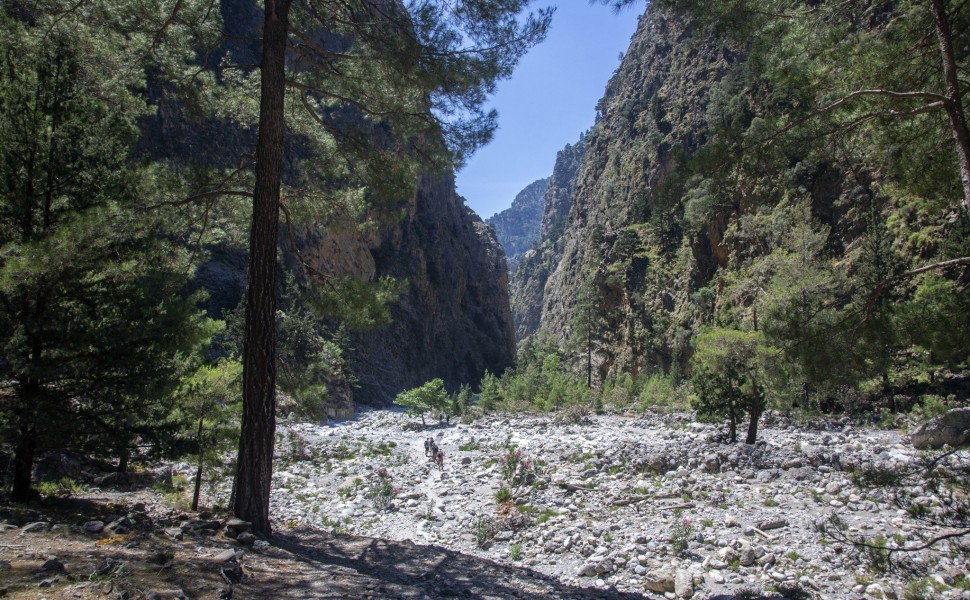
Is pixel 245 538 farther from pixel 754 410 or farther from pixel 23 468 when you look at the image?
pixel 754 410

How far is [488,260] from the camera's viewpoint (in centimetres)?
6631

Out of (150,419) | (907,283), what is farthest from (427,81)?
(907,283)

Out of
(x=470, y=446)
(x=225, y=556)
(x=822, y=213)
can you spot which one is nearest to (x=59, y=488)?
→ (x=225, y=556)

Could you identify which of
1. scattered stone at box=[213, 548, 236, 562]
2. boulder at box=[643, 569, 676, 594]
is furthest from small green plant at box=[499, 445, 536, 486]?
scattered stone at box=[213, 548, 236, 562]

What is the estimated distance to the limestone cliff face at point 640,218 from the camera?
135ft

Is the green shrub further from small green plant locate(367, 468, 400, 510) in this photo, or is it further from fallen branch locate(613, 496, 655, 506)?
fallen branch locate(613, 496, 655, 506)

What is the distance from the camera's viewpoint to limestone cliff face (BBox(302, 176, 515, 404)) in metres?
39.8

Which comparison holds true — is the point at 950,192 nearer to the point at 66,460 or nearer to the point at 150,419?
the point at 150,419

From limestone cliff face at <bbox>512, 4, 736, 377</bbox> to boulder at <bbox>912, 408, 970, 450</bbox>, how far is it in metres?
16.7

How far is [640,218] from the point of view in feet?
170

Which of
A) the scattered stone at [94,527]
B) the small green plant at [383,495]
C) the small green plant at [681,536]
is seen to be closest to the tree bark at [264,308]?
the scattered stone at [94,527]

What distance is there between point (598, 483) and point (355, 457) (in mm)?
8095

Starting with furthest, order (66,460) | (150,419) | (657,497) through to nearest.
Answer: (657,497)
(66,460)
(150,419)

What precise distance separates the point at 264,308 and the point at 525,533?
5.27 meters
